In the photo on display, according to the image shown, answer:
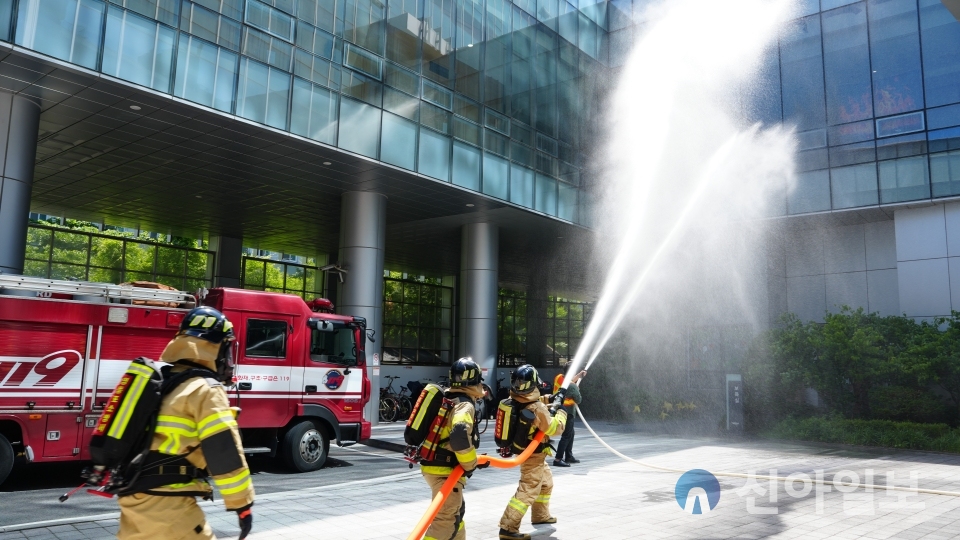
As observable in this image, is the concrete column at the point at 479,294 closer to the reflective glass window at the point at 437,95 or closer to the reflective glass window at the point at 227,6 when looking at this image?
the reflective glass window at the point at 437,95

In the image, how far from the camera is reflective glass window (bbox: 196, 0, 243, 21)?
45.7 ft

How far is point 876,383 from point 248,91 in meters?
17.7

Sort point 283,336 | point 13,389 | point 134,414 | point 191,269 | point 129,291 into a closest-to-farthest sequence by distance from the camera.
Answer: point 134,414
point 13,389
point 129,291
point 283,336
point 191,269

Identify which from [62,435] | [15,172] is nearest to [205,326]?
[62,435]

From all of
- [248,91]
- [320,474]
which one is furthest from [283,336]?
[248,91]

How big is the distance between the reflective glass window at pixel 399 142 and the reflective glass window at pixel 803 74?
13191mm

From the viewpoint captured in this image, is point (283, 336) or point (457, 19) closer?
point (283, 336)

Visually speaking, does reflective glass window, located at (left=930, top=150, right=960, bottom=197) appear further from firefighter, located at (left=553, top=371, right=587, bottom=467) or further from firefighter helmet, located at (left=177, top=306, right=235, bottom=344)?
firefighter helmet, located at (left=177, top=306, right=235, bottom=344)

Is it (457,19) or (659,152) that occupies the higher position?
(457,19)

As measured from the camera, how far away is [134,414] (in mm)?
3475

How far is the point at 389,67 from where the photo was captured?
17.5 m

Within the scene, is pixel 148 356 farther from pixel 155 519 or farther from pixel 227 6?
pixel 227 6

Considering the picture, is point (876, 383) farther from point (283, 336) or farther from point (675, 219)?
point (283, 336)

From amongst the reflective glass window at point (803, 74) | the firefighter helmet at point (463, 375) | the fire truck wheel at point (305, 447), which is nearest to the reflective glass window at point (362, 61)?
the fire truck wheel at point (305, 447)
